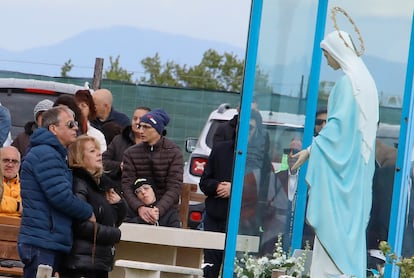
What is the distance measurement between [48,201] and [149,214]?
241 cm

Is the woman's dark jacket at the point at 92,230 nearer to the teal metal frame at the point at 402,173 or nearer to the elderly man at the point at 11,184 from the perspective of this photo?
the elderly man at the point at 11,184

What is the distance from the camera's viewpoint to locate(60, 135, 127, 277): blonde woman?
36.4 ft

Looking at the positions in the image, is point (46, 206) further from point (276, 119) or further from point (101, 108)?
point (101, 108)

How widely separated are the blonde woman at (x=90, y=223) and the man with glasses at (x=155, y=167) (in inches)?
76.0

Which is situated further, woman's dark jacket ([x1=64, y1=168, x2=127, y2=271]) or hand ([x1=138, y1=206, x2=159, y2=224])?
hand ([x1=138, y1=206, x2=159, y2=224])

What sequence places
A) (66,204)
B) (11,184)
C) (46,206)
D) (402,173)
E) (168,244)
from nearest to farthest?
(66,204), (46,206), (402,173), (168,244), (11,184)

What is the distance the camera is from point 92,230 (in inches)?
438

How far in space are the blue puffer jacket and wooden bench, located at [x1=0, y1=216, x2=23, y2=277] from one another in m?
1.34

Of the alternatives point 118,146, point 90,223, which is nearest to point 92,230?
point 90,223

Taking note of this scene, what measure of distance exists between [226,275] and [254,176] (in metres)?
0.80

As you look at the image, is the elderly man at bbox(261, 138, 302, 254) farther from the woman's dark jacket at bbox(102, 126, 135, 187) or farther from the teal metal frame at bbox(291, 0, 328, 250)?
the woman's dark jacket at bbox(102, 126, 135, 187)

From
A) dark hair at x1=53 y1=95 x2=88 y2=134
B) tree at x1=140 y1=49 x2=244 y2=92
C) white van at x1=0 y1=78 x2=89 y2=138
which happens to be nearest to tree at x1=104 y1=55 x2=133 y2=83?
tree at x1=140 y1=49 x2=244 y2=92

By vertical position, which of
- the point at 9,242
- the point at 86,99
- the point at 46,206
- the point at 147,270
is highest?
the point at 86,99

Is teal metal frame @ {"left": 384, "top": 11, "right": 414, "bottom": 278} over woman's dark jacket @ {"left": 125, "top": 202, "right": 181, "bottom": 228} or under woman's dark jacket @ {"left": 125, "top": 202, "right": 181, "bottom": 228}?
over
